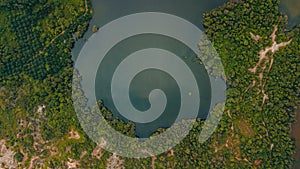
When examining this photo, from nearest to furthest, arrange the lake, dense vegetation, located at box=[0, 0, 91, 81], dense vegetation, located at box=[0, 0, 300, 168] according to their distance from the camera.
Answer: dense vegetation, located at box=[0, 0, 300, 168] → dense vegetation, located at box=[0, 0, 91, 81] → the lake

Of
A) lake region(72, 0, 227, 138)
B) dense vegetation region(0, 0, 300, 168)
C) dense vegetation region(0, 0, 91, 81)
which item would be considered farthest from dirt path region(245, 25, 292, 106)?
dense vegetation region(0, 0, 91, 81)

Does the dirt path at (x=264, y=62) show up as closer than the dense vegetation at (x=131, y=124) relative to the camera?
No

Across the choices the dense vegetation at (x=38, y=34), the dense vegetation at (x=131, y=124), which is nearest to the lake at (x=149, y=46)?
the dense vegetation at (x=131, y=124)

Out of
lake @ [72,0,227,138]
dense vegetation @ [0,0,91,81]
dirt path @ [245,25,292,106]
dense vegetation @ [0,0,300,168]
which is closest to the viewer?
dense vegetation @ [0,0,300,168]

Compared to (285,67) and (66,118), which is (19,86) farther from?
(285,67)

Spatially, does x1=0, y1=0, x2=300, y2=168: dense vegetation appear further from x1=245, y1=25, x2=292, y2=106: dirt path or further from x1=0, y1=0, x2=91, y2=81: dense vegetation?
x1=245, y1=25, x2=292, y2=106: dirt path

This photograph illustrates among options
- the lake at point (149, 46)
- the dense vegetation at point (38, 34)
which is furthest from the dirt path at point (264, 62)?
the dense vegetation at point (38, 34)

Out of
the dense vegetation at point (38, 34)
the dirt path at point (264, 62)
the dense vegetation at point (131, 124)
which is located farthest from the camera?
the dense vegetation at point (38, 34)

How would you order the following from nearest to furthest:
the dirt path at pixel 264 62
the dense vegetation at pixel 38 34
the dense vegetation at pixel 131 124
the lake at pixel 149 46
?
the dense vegetation at pixel 131 124 < the dirt path at pixel 264 62 < the dense vegetation at pixel 38 34 < the lake at pixel 149 46

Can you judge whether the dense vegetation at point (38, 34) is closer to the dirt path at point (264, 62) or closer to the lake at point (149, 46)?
the lake at point (149, 46)

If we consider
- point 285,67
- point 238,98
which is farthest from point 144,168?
point 285,67
